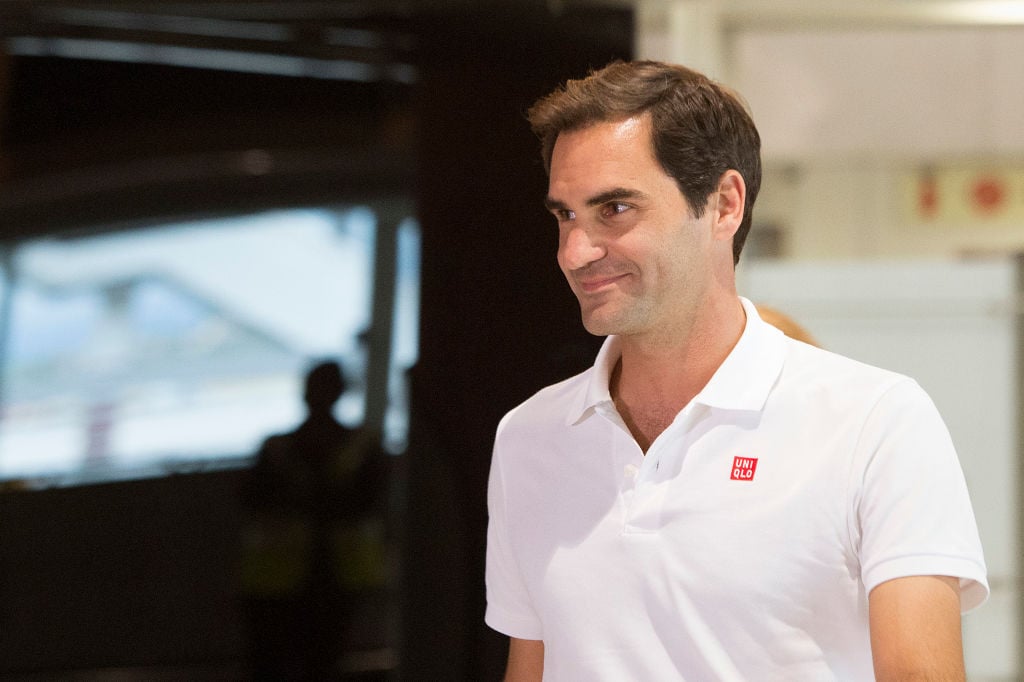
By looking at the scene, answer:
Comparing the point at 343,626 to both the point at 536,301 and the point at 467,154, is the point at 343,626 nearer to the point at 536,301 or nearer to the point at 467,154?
the point at 536,301

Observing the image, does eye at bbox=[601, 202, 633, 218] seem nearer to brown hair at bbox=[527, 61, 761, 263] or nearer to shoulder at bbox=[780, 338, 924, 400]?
brown hair at bbox=[527, 61, 761, 263]

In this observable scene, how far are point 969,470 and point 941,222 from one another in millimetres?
550

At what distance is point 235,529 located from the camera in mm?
2406

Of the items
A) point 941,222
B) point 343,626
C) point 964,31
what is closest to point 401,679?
Result: point 343,626

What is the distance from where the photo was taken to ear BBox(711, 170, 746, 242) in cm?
134

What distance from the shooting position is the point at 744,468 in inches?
49.8

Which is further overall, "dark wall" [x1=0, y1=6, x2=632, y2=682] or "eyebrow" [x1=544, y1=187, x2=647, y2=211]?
"dark wall" [x1=0, y1=6, x2=632, y2=682]

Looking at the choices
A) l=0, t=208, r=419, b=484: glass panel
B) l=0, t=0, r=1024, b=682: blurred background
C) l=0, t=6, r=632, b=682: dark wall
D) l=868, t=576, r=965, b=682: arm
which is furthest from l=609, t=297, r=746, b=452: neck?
l=0, t=208, r=419, b=484: glass panel

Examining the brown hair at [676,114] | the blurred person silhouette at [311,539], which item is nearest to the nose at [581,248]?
the brown hair at [676,114]

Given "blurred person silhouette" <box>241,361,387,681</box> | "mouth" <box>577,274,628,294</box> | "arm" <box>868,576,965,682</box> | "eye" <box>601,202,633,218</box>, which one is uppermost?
"eye" <box>601,202,633,218</box>

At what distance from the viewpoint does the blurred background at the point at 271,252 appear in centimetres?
237

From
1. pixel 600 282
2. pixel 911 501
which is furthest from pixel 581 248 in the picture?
pixel 911 501

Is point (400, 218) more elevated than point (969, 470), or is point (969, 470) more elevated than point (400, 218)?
point (400, 218)

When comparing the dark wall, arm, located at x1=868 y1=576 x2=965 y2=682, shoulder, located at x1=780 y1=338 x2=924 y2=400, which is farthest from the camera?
the dark wall
